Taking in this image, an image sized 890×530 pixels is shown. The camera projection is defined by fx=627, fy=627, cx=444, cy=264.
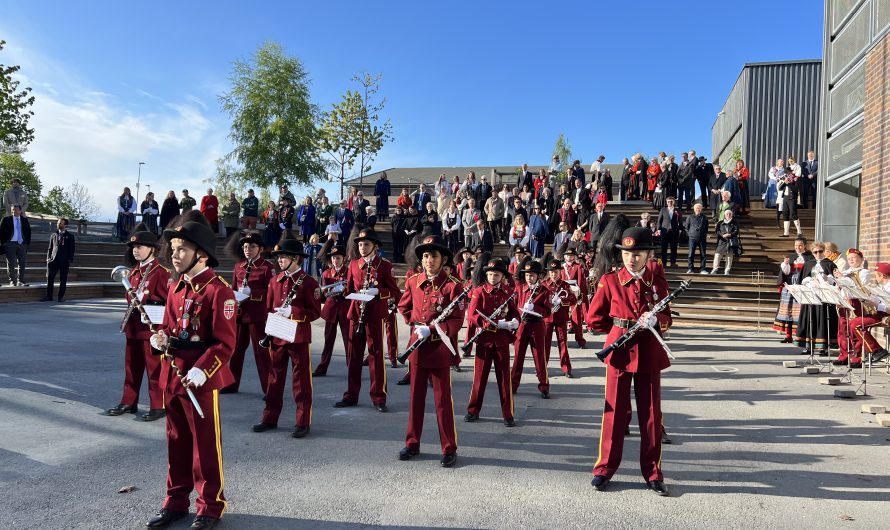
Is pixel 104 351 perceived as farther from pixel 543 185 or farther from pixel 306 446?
pixel 543 185

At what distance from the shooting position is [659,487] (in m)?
5.01

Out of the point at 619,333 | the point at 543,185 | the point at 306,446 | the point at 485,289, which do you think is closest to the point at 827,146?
the point at 543,185

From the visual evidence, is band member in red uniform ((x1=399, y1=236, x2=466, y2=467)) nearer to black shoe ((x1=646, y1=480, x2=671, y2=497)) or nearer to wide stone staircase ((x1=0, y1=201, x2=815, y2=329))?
black shoe ((x1=646, y1=480, x2=671, y2=497))

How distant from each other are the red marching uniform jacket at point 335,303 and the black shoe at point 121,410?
3.07m

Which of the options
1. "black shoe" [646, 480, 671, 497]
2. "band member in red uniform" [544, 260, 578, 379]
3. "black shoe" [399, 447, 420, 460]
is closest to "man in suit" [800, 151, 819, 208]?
"band member in red uniform" [544, 260, 578, 379]

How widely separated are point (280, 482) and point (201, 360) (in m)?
1.43

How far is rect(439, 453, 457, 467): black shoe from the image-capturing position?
18.5 feet

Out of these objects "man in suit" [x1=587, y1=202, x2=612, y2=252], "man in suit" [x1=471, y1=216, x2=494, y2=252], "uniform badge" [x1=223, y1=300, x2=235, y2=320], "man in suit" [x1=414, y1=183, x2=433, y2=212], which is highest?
"man in suit" [x1=414, y1=183, x2=433, y2=212]

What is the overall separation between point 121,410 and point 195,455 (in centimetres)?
341

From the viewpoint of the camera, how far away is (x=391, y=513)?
15.0 ft

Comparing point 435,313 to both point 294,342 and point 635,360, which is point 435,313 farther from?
point 635,360

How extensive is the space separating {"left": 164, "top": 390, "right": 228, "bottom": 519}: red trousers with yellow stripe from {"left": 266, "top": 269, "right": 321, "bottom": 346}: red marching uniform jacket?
2.28 m

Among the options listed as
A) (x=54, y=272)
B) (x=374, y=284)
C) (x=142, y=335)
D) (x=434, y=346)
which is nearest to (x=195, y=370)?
(x=434, y=346)

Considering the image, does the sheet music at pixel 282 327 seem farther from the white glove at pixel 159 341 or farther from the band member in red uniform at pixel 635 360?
the band member in red uniform at pixel 635 360
